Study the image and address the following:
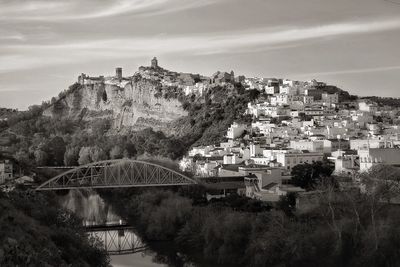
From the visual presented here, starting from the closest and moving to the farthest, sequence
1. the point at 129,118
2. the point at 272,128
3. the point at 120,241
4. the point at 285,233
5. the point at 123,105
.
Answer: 1. the point at 285,233
2. the point at 120,241
3. the point at 272,128
4. the point at 129,118
5. the point at 123,105

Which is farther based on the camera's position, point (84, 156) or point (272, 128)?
point (84, 156)

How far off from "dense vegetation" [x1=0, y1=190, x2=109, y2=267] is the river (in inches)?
82.0

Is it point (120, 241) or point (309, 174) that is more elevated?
point (309, 174)

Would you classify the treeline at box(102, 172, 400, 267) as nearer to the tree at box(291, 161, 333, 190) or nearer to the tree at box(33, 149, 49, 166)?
the tree at box(291, 161, 333, 190)

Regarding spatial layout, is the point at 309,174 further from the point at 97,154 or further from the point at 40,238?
the point at 97,154

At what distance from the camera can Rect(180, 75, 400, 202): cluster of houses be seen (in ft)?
80.6

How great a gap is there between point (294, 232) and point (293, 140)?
15735 mm

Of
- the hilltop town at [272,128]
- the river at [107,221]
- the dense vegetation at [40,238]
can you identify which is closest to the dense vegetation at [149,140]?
the hilltop town at [272,128]

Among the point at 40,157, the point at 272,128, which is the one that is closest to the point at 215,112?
the point at 272,128

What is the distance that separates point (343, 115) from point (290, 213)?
21518mm

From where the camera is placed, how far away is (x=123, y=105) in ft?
190

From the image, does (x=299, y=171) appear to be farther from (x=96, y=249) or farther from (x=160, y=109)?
(x=160, y=109)

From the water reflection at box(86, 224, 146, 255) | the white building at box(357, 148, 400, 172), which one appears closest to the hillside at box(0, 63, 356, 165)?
the white building at box(357, 148, 400, 172)

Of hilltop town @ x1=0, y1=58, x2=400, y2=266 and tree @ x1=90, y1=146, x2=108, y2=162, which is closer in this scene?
hilltop town @ x1=0, y1=58, x2=400, y2=266
